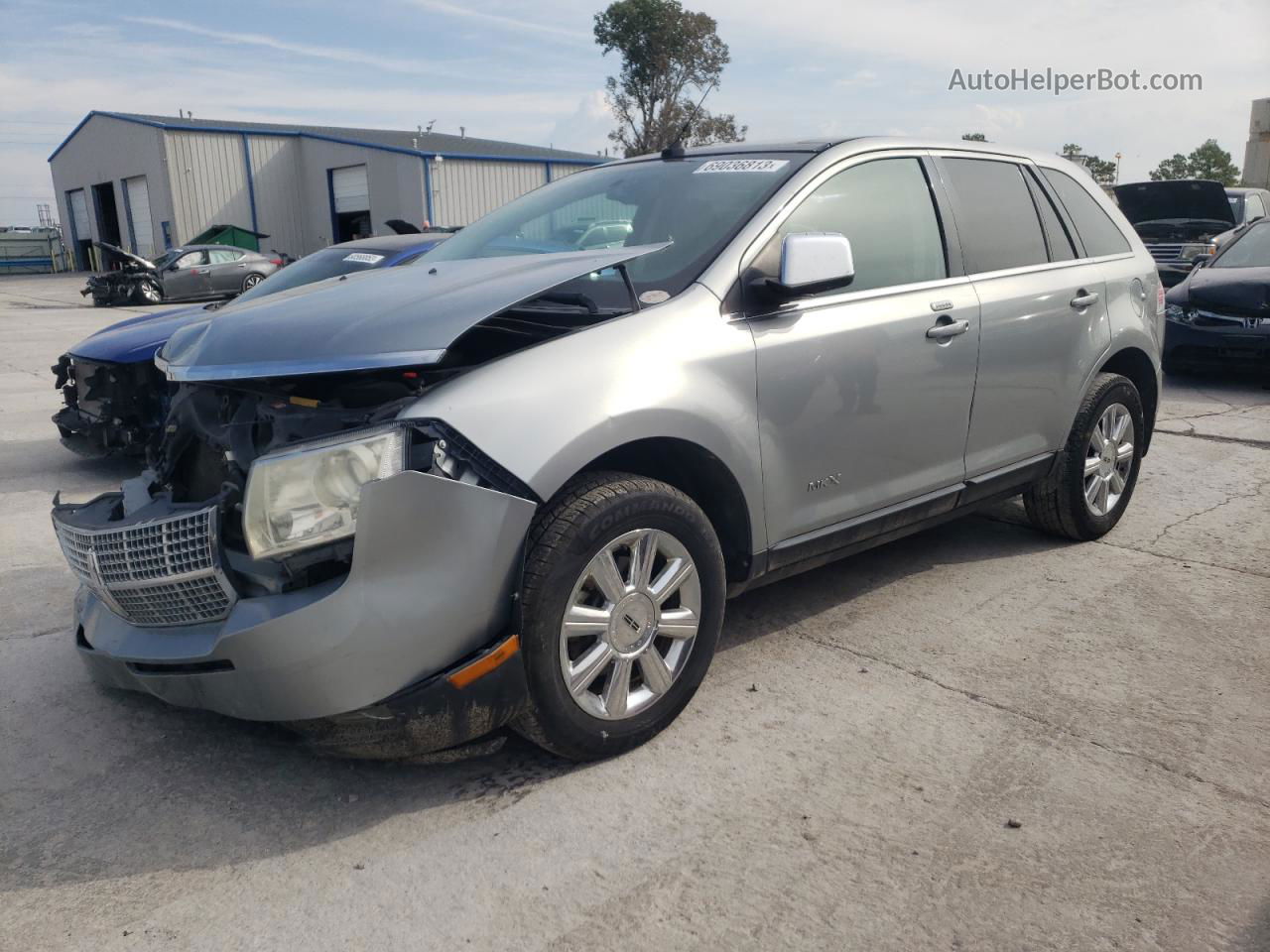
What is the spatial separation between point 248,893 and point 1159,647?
3.10 m

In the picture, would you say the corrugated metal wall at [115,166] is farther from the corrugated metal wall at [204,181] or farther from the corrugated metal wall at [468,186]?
the corrugated metal wall at [468,186]

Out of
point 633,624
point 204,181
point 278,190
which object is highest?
point 204,181

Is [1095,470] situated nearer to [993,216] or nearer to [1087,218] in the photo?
[1087,218]

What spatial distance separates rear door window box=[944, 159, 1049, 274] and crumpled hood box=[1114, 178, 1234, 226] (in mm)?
10061

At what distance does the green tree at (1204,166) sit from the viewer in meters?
68.7

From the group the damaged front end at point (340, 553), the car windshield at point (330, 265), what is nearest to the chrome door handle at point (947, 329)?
the damaged front end at point (340, 553)

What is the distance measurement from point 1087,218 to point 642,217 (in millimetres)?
2427

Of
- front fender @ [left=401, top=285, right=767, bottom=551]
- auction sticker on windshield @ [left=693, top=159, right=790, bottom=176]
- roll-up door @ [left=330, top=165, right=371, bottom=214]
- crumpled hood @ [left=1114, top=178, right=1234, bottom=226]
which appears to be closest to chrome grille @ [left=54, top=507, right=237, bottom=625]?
front fender @ [left=401, top=285, right=767, bottom=551]

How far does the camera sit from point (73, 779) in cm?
282

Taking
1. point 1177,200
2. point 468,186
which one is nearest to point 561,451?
point 1177,200

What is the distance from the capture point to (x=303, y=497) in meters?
2.41

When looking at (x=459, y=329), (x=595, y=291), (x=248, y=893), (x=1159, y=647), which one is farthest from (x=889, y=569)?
(x=248, y=893)

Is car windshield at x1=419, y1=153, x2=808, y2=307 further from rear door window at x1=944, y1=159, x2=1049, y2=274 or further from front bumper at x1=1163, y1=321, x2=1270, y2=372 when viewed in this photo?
front bumper at x1=1163, y1=321, x2=1270, y2=372

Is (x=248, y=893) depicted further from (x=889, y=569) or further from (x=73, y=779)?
(x=889, y=569)
